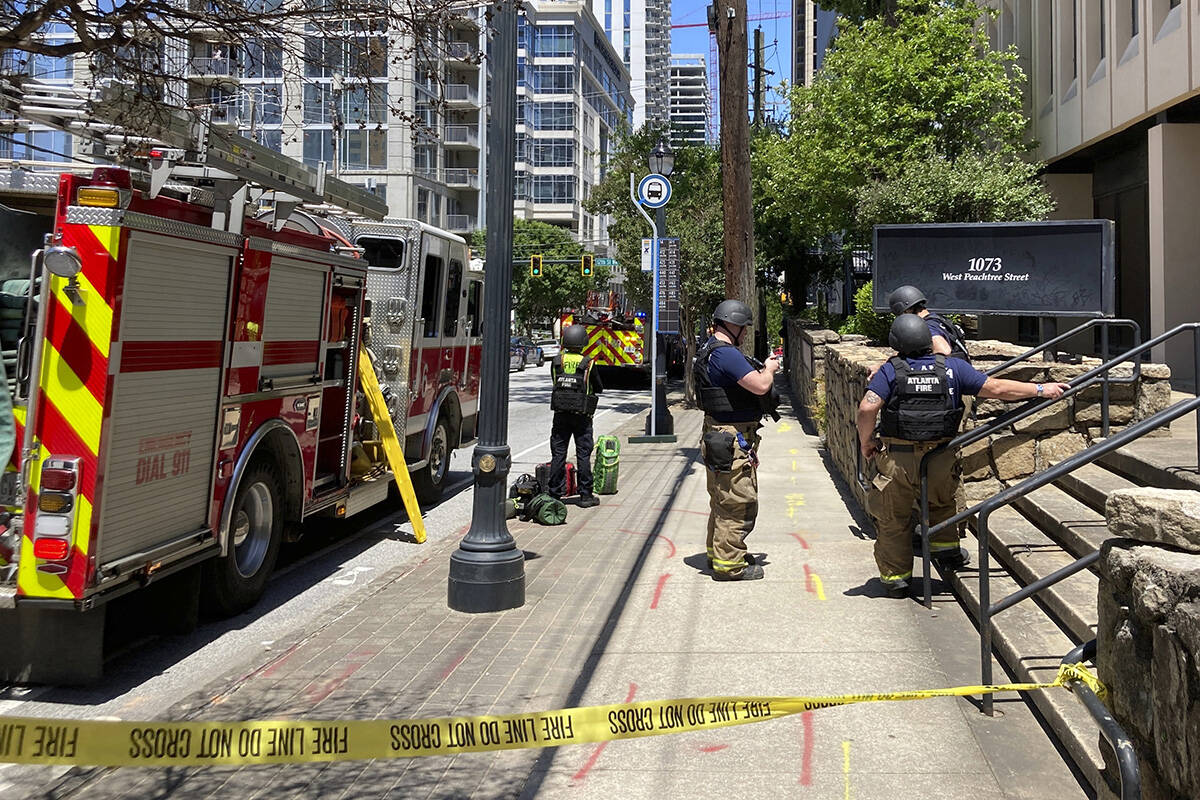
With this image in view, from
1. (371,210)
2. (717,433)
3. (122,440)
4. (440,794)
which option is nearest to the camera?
(440,794)

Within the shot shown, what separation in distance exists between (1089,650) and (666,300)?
14.3 m

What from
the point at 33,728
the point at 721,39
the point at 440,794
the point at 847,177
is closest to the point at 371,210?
the point at 440,794

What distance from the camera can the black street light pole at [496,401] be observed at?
6.75m

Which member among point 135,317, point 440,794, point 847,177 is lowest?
point 440,794

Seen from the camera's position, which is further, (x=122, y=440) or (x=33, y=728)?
(x=122, y=440)

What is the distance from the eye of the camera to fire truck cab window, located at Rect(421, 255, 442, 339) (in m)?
10.5

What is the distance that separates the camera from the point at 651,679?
5441 mm

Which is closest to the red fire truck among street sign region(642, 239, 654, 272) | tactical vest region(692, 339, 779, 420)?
tactical vest region(692, 339, 779, 420)

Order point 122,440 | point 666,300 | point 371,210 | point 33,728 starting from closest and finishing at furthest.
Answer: point 33,728, point 122,440, point 371,210, point 666,300

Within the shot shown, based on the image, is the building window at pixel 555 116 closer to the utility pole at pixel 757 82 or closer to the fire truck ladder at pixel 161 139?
the utility pole at pixel 757 82

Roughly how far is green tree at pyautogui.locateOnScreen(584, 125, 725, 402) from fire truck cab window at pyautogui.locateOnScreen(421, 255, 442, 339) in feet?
40.2

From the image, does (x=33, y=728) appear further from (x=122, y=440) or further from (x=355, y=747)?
(x=122, y=440)

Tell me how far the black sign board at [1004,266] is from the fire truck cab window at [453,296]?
15.8ft

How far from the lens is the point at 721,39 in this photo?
15.4m
